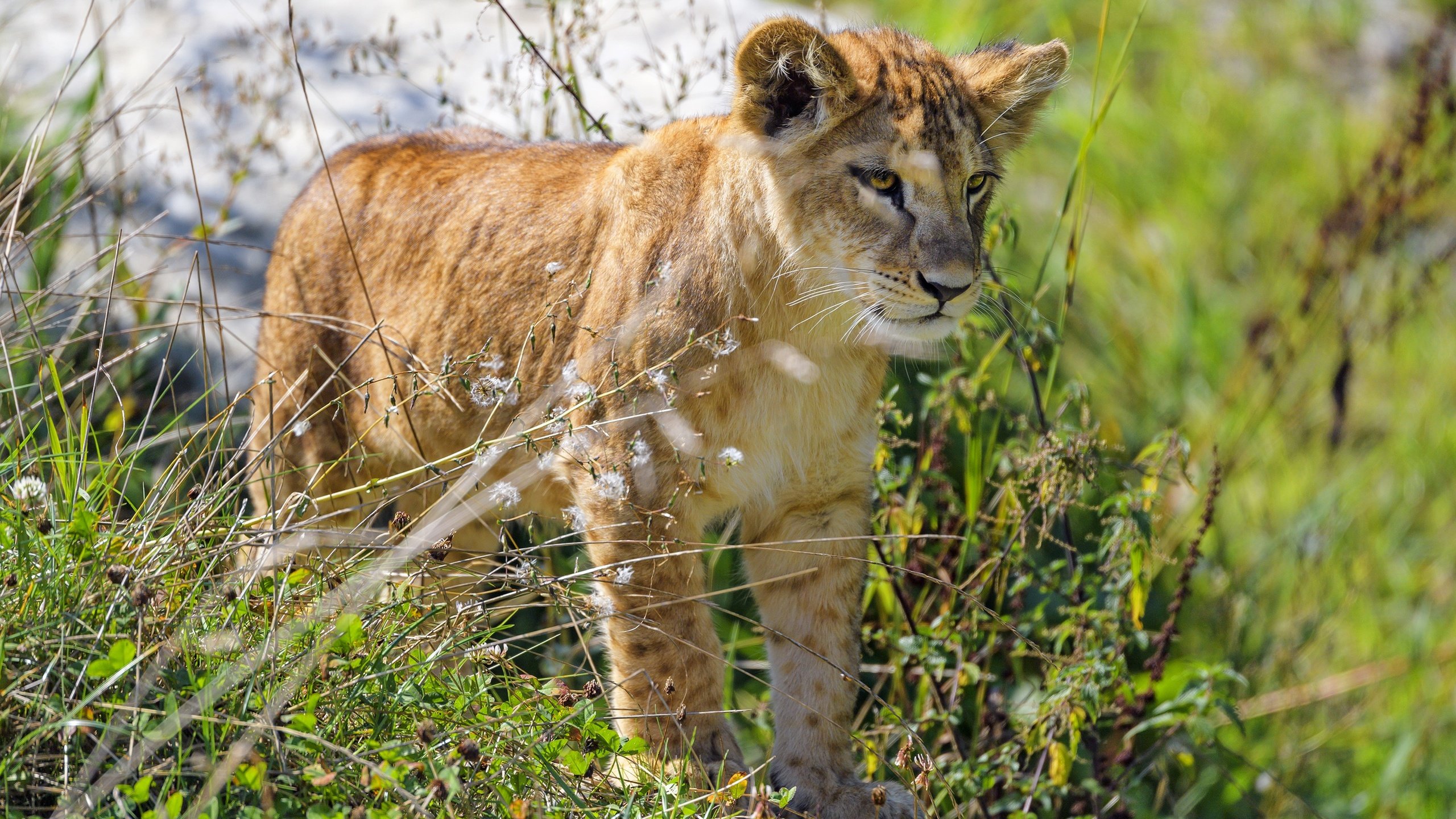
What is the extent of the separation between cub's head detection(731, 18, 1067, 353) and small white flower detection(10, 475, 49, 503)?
5.39 ft

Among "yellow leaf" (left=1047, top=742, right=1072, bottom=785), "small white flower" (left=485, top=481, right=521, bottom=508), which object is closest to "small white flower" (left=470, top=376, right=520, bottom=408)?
"small white flower" (left=485, top=481, right=521, bottom=508)

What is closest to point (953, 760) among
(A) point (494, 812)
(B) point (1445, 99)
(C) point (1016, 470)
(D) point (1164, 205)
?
(C) point (1016, 470)

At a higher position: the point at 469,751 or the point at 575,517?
the point at 575,517

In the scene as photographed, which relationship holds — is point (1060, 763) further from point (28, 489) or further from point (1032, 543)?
point (28, 489)

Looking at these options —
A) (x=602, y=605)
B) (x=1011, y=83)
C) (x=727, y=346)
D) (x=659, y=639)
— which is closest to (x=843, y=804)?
(x=659, y=639)

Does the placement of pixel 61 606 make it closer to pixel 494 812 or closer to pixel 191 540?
pixel 191 540

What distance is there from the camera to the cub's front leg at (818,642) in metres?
3.12

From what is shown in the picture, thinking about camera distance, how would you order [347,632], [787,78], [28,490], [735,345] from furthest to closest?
[787,78] → [735,345] → [28,490] → [347,632]

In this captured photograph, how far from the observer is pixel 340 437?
3.69m

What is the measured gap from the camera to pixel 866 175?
2984mm

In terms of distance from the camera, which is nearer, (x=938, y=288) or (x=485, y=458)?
(x=485, y=458)

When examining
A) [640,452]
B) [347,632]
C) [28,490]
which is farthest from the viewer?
[640,452]

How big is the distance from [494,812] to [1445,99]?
5.69 meters

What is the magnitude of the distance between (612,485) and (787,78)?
1.02 metres
